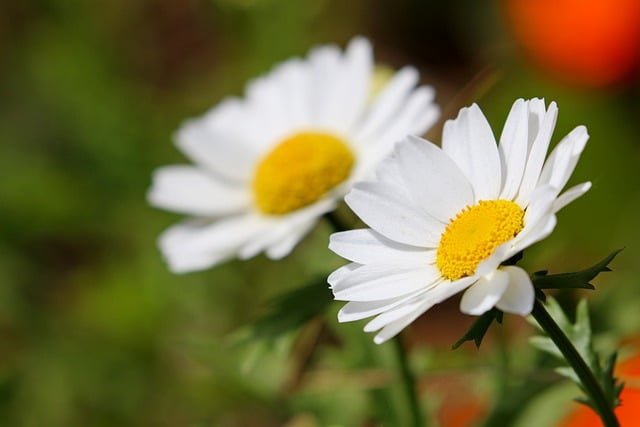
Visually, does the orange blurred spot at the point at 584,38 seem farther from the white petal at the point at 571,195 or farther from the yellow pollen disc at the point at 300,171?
the white petal at the point at 571,195

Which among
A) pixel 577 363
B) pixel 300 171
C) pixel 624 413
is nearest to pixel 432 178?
pixel 577 363

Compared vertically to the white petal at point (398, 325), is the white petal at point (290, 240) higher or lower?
higher

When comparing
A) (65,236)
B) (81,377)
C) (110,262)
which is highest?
(65,236)

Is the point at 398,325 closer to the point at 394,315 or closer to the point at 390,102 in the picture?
the point at 394,315

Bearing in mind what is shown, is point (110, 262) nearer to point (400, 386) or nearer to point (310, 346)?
point (310, 346)

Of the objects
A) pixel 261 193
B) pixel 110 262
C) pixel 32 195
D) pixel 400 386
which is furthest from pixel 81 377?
pixel 400 386

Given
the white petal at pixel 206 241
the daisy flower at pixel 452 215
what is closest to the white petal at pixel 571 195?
the daisy flower at pixel 452 215
